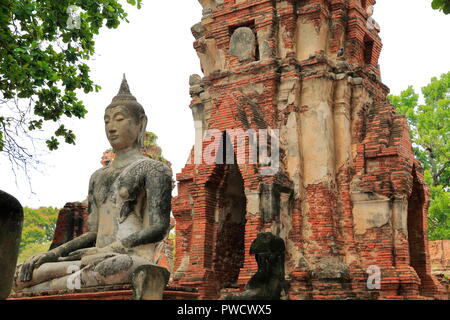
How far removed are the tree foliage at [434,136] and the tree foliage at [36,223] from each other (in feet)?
94.9

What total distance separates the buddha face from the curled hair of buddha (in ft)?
0.15

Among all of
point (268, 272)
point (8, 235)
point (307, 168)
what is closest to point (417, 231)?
point (307, 168)

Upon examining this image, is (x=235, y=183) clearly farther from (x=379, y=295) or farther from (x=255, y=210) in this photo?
(x=379, y=295)

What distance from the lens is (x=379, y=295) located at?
428 inches

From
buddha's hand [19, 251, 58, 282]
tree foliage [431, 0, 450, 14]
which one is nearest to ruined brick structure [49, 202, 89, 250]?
buddha's hand [19, 251, 58, 282]

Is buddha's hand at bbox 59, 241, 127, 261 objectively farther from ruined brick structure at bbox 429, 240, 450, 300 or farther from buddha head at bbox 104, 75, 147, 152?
ruined brick structure at bbox 429, 240, 450, 300

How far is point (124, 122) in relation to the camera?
268 inches

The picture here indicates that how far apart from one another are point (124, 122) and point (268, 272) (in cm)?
241

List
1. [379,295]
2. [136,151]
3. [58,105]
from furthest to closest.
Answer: [379,295]
[58,105]
[136,151]

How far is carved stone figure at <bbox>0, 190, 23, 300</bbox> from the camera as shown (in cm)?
278

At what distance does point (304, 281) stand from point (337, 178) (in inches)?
92.3

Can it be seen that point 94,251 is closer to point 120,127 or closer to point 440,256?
point 120,127

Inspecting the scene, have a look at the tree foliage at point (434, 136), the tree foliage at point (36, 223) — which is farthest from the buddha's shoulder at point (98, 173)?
the tree foliage at point (36, 223)

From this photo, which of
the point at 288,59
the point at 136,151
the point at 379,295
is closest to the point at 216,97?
the point at 288,59
